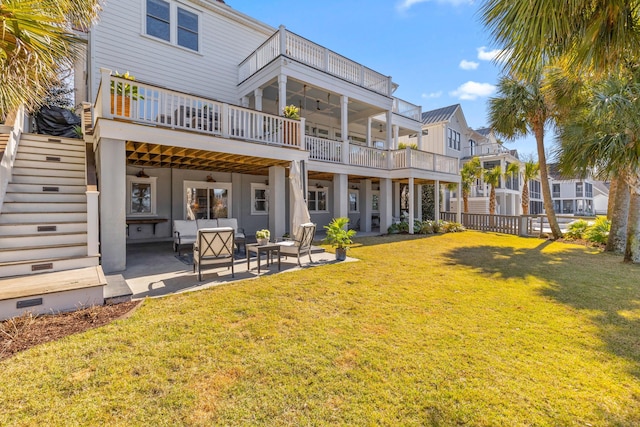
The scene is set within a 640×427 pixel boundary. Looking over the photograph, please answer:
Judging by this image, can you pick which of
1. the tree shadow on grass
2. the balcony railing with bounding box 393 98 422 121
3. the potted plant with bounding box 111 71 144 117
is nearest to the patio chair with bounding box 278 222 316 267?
the tree shadow on grass

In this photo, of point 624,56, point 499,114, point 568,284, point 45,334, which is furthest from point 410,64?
point 45,334

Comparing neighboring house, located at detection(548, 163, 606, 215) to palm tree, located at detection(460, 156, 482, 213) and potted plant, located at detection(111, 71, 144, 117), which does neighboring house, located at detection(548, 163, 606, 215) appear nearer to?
palm tree, located at detection(460, 156, 482, 213)

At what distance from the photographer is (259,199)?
13305mm

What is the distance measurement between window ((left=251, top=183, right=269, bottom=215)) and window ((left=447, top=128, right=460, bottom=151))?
1806 cm

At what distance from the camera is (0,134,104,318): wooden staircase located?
16.4 ft

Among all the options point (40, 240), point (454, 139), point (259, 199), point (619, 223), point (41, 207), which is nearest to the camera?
point (40, 240)

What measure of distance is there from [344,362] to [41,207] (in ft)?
23.4

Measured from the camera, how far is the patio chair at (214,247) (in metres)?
5.66

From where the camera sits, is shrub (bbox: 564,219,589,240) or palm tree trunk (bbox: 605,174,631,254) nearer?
palm tree trunk (bbox: 605,174,631,254)

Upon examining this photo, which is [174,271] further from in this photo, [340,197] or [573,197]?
[573,197]

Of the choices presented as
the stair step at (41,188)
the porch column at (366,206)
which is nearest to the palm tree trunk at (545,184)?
the porch column at (366,206)

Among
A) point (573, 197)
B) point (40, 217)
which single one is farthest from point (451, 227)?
point (573, 197)

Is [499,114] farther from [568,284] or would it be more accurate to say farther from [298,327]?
[298,327]

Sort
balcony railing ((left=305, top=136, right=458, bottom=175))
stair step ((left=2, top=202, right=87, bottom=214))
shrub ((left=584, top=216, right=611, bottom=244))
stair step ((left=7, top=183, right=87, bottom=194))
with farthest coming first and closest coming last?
shrub ((left=584, top=216, right=611, bottom=244)) < balcony railing ((left=305, top=136, right=458, bottom=175)) < stair step ((left=7, top=183, right=87, bottom=194)) < stair step ((left=2, top=202, right=87, bottom=214))
